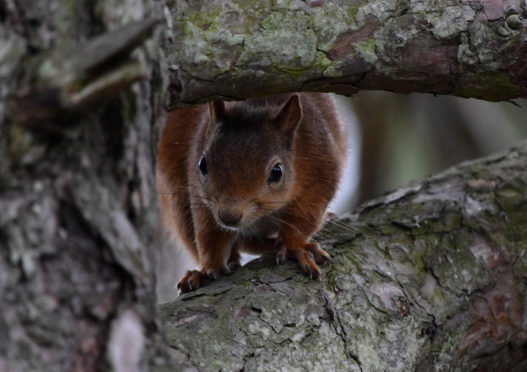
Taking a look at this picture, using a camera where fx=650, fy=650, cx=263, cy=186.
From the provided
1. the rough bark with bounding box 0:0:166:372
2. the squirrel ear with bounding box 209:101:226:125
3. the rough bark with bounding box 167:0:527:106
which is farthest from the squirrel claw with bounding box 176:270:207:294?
the rough bark with bounding box 0:0:166:372

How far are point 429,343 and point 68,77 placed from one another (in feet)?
5.27

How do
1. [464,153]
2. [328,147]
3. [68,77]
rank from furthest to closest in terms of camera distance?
[464,153] < [328,147] < [68,77]

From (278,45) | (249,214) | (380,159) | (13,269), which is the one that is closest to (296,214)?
(249,214)

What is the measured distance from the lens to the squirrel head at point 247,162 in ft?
9.03

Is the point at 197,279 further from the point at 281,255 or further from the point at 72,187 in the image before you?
the point at 72,187

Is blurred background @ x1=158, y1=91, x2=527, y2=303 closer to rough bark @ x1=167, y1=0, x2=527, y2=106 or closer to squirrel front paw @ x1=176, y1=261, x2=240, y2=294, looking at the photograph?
squirrel front paw @ x1=176, y1=261, x2=240, y2=294

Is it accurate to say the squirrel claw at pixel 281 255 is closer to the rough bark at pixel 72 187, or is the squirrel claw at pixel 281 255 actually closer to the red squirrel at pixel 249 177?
the red squirrel at pixel 249 177

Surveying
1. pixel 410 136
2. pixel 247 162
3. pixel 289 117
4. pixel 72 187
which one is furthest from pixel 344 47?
pixel 410 136

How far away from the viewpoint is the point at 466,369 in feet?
7.55

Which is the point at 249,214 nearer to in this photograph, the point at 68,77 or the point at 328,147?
the point at 328,147

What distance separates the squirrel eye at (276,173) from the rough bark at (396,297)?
324 mm

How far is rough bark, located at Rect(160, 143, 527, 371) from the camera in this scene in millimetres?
1859

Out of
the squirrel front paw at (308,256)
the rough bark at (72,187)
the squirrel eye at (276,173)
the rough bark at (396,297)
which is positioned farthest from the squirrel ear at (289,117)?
the rough bark at (72,187)

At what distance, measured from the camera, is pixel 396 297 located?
87.0 inches
